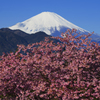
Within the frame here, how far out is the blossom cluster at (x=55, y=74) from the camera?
26.3 ft

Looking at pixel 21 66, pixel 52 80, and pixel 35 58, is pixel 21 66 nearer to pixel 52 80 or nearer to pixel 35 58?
pixel 35 58

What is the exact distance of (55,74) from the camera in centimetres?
846

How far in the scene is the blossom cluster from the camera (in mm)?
8031

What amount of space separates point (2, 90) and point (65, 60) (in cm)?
347

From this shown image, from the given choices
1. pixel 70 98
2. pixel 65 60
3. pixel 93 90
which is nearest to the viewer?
pixel 70 98

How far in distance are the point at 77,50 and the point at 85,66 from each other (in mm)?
1574

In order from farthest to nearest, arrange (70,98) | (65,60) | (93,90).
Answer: (65,60) → (93,90) → (70,98)

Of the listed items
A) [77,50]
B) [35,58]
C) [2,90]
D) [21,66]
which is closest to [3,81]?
[2,90]

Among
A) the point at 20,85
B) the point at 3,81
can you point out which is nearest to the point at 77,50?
the point at 20,85

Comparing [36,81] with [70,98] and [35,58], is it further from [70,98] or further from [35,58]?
[70,98]

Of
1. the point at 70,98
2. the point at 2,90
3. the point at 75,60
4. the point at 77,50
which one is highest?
the point at 77,50

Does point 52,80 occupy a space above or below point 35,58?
below

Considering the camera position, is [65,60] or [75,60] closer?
[75,60]

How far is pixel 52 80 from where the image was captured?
8508 mm
